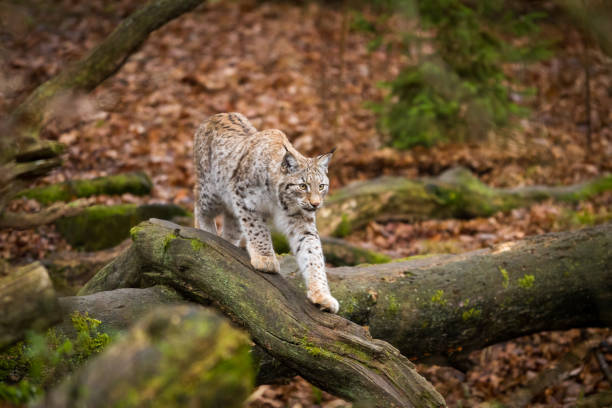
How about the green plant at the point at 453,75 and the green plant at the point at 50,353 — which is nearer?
the green plant at the point at 50,353

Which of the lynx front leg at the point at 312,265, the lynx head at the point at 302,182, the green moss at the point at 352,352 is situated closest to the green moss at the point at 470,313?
the lynx front leg at the point at 312,265

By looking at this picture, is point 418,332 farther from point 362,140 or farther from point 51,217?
point 362,140

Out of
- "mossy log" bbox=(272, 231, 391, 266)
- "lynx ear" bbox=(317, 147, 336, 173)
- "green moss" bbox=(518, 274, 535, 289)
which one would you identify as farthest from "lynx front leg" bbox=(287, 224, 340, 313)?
"mossy log" bbox=(272, 231, 391, 266)

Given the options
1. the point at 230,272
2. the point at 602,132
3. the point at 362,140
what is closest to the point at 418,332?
the point at 230,272

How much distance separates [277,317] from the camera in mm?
3480

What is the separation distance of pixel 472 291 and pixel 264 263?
1801mm

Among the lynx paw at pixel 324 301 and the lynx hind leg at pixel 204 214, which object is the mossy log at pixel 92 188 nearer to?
the lynx hind leg at pixel 204 214

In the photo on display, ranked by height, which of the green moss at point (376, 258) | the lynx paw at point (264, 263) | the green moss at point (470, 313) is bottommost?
the green moss at point (376, 258)

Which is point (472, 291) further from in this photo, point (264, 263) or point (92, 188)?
point (92, 188)

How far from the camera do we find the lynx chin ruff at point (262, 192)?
4008mm

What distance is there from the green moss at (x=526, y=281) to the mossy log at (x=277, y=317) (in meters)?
1.76

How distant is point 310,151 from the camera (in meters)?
9.80

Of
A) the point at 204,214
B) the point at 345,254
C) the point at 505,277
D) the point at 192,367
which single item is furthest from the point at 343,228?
the point at 192,367

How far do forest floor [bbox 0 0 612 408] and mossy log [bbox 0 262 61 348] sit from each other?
9.56ft
